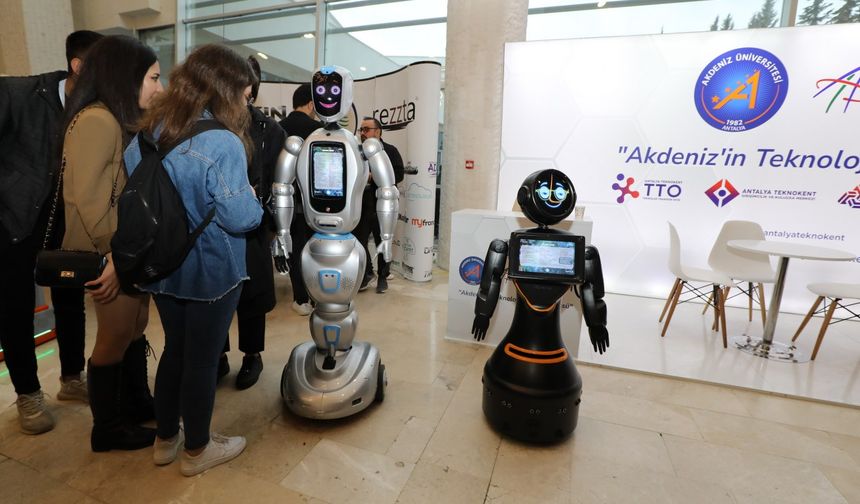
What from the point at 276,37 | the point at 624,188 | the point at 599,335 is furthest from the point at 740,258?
the point at 276,37

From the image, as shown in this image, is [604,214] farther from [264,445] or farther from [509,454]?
[264,445]

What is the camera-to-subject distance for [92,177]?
1481mm

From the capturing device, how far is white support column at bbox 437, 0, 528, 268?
15.0 feet

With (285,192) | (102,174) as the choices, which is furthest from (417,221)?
(102,174)

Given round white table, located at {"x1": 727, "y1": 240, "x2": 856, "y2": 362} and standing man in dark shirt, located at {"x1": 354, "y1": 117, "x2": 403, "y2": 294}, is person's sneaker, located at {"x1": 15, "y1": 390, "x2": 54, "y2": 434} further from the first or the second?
round white table, located at {"x1": 727, "y1": 240, "x2": 856, "y2": 362}

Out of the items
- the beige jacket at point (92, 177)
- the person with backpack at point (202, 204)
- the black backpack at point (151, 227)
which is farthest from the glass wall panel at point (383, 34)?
the black backpack at point (151, 227)

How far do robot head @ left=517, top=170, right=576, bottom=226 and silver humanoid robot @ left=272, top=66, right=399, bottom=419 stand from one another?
65 centimetres

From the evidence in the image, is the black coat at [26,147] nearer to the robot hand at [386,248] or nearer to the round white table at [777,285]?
the robot hand at [386,248]

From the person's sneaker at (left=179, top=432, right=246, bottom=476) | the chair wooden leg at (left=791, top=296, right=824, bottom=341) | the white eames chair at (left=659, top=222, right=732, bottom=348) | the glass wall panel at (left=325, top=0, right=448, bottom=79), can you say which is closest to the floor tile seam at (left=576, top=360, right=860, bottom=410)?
the white eames chair at (left=659, top=222, right=732, bottom=348)

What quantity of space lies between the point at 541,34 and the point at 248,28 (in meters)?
4.53

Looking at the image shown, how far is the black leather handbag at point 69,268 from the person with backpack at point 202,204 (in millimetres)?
237

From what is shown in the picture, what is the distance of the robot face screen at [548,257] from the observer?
1.93 metres

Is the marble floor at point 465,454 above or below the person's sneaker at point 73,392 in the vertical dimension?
below

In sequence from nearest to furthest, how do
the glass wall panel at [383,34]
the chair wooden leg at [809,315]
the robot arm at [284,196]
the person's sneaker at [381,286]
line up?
the robot arm at [284,196], the chair wooden leg at [809,315], the person's sneaker at [381,286], the glass wall panel at [383,34]
